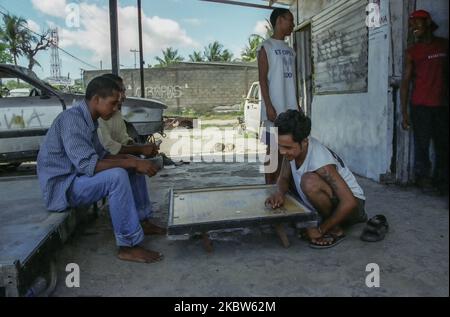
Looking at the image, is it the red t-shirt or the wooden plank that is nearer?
the wooden plank

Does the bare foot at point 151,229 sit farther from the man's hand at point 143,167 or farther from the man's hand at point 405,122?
the man's hand at point 405,122

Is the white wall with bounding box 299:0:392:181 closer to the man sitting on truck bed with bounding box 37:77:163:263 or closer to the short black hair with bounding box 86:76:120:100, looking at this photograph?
the man sitting on truck bed with bounding box 37:77:163:263

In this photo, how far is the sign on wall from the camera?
523cm

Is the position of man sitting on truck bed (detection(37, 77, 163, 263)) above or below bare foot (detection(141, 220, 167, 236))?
above

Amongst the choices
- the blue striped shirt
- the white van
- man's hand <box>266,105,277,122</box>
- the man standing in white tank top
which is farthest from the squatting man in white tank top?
the white van

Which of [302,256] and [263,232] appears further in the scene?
[263,232]

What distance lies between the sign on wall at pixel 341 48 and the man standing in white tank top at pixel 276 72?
5.60 feet

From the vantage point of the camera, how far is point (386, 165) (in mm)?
4680

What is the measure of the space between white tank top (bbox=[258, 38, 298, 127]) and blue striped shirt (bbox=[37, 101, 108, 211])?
1.69 m

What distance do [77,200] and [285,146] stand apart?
1.47 meters

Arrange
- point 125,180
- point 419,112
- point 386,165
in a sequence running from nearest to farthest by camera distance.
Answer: point 125,180 → point 419,112 → point 386,165

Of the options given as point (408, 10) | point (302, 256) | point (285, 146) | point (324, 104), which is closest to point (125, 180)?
point (285, 146)

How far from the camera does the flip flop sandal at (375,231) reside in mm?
2920
